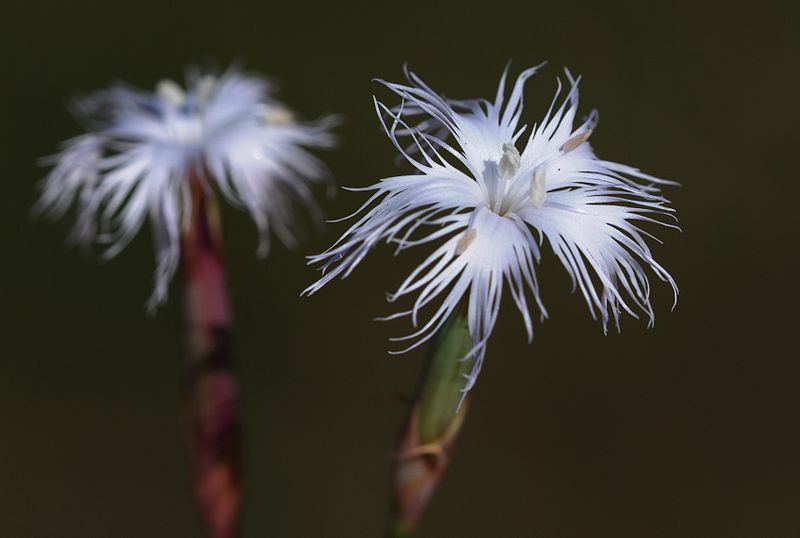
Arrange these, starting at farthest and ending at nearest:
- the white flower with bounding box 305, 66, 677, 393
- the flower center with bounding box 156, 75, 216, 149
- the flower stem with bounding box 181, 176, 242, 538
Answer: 1. the flower center with bounding box 156, 75, 216, 149
2. the flower stem with bounding box 181, 176, 242, 538
3. the white flower with bounding box 305, 66, 677, 393

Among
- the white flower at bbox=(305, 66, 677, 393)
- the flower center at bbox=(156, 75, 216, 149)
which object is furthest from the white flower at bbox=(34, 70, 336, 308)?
the white flower at bbox=(305, 66, 677, 393)

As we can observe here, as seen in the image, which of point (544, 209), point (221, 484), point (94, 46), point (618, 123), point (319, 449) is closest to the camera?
point (544, 209)

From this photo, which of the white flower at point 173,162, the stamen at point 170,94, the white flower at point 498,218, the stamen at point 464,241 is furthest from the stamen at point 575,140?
the stamen at point 170,94

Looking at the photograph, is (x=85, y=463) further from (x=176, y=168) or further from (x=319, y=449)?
(x=176, y=168)

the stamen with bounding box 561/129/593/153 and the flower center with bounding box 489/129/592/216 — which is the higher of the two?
the stamen with bounding box 561/129/593/153

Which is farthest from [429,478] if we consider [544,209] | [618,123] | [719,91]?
[719,91]

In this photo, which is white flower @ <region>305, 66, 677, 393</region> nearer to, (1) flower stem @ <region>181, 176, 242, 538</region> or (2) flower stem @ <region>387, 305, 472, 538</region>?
(2) flower stem @ <region>387, 305, 472, 538</region>
